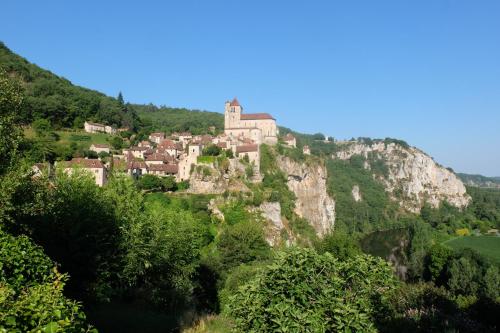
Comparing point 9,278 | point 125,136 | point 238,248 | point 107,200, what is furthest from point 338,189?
point 9,278

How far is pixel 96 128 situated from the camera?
3474 inches

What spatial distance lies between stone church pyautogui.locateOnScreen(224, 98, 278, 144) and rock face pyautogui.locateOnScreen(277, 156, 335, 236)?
9694 millimetres

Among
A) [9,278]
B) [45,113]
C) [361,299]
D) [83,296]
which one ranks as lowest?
[83,296]

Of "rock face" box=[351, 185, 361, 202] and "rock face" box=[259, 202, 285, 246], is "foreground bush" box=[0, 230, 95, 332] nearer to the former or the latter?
"rock face" box=[259, 202, 285, 246]

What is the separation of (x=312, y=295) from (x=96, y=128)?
287 ft

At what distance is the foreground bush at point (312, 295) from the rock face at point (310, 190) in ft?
222

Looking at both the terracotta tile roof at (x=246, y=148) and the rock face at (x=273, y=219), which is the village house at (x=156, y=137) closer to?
the terracotta tile roof at (x=246, y=148)

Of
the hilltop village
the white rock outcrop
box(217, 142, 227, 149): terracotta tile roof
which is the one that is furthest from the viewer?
box(217, 142, 227, 149): terracotta tile roof

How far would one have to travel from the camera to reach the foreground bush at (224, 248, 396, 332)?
8797mm

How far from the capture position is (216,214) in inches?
2272

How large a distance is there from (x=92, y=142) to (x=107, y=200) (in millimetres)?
59712

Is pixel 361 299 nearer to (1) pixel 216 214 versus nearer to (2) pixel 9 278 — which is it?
(2) pixel 9 278

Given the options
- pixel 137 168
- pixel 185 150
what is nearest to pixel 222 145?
pixel 185 150

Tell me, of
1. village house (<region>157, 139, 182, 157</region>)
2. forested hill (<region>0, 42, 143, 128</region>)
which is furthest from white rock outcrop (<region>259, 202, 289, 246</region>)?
forested hill (<region>0, 42, 143, 128</region>)
